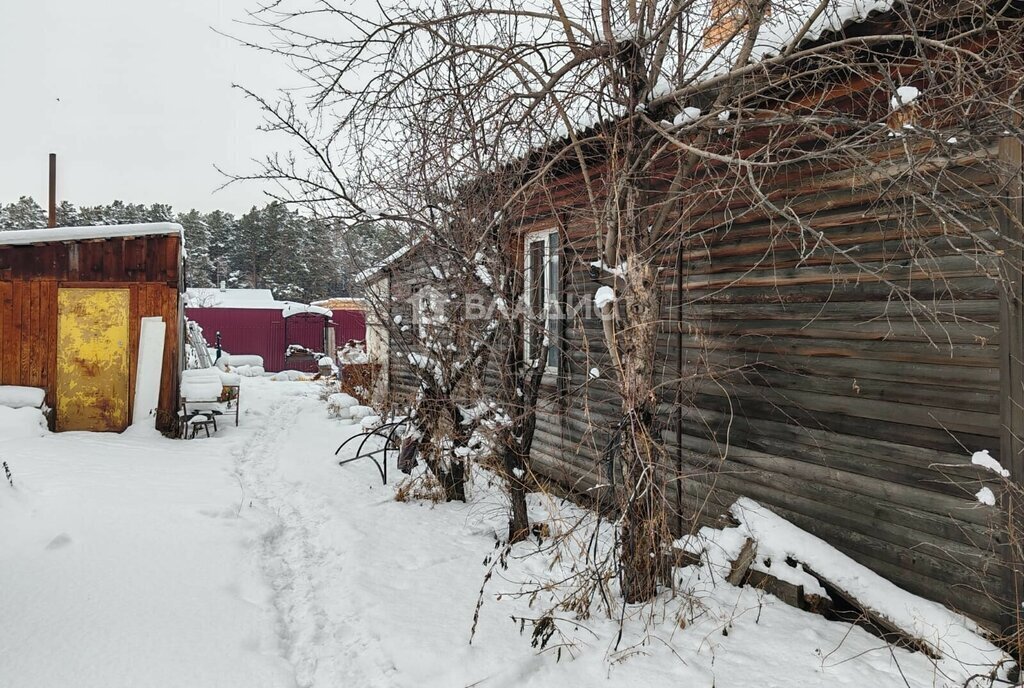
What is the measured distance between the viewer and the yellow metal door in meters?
9.30

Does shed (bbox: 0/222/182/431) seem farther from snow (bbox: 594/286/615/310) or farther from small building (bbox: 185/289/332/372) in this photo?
A: small building (bbox: 185/289/332/372)

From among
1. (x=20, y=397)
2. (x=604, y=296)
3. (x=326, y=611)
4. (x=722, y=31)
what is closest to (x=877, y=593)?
(x=604, y=296)

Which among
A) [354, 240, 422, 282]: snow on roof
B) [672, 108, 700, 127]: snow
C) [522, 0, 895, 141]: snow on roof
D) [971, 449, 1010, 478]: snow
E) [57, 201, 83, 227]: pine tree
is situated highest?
[57, 201, 83, 227]: pine tree

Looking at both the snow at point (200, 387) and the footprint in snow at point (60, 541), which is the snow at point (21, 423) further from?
the footprint in snow at point (60, 541)

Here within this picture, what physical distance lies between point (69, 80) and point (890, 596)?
1231 centimetres

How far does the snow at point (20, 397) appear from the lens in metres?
8.92

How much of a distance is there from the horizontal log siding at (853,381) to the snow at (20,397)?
9186 millimetres

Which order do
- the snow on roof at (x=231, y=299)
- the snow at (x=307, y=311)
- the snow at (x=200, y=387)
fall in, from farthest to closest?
1. the snow on roof at (x=231, y=299)
2. the snow at (x=307, y=311)
3. the snow at (x=200, y=387)

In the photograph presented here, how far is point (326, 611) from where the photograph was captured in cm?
368

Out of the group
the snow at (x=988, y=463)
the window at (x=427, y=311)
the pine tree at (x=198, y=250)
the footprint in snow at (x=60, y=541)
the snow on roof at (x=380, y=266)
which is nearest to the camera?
the snow at (x=988, y=463)

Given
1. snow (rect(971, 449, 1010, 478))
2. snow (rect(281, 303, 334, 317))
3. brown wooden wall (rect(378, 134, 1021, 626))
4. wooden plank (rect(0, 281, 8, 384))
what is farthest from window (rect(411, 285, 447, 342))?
snow (rect(281, 303, 334, 317))

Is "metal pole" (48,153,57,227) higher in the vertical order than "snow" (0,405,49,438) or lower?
higher

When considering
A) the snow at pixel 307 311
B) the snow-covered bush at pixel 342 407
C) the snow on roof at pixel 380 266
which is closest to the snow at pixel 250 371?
the snow at pixel 307 311

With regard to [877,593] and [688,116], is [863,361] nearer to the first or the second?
[877,593]
